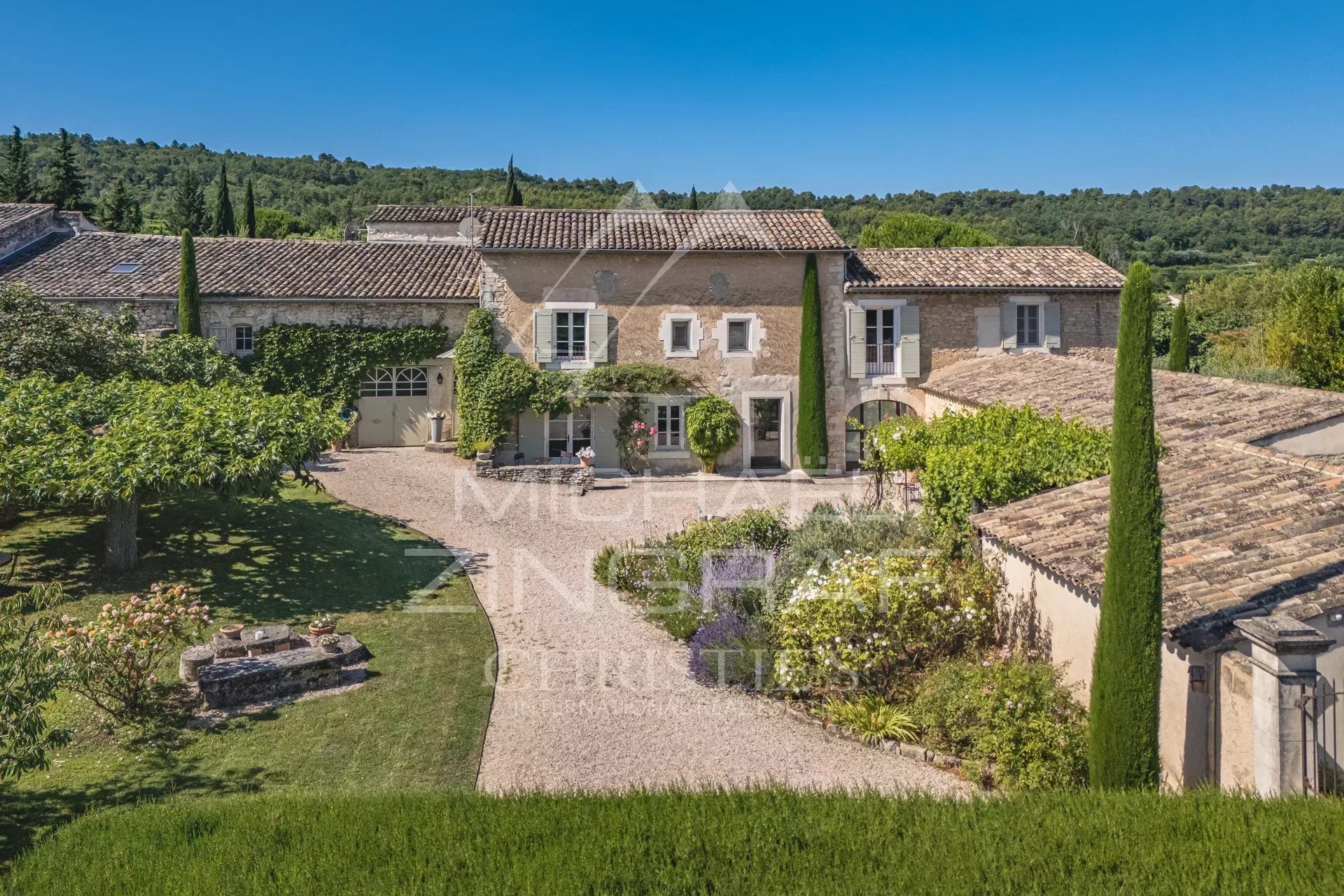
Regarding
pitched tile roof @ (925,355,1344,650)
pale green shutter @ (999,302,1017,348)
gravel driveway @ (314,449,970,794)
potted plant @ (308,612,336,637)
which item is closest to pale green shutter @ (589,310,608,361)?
gravel driveway @ (314,449,970,794)

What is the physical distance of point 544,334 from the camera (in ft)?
72.6

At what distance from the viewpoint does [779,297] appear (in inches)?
886

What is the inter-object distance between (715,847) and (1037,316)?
1998cm

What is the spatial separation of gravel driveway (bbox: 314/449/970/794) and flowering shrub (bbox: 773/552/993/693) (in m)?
0.70

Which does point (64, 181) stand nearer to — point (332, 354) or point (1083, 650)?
point (332, 354)

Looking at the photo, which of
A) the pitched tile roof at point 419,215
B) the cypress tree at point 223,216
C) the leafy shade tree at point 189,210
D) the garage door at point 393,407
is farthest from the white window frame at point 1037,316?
the leafy shade tree at point 189,210

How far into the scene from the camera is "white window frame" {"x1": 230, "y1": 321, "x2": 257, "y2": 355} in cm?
2327

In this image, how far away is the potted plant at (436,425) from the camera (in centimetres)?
2392

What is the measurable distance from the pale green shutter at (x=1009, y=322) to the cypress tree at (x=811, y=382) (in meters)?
4.44

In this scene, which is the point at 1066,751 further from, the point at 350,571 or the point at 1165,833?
the point at 350,571

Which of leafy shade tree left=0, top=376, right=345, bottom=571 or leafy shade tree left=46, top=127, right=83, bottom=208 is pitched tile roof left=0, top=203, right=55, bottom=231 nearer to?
leafy shade tree left=46, top=127, right=83, bottom=208

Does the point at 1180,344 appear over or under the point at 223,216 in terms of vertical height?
under

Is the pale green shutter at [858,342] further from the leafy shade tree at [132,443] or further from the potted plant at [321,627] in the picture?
the potted plant at [321,627]

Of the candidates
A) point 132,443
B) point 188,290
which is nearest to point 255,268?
point 188,290
